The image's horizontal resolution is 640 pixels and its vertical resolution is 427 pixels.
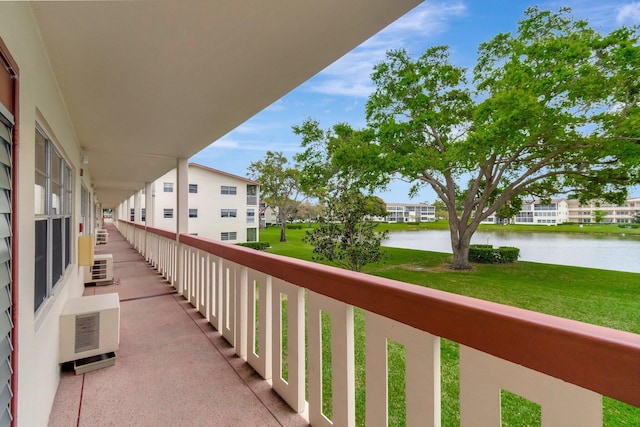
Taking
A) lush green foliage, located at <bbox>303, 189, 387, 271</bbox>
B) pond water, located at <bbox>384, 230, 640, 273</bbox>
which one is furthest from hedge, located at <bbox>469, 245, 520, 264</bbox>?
lush green foliage, located at <bbox>303, 189, 387, 271</bbox>

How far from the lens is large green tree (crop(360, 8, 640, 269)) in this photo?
29.8 ft

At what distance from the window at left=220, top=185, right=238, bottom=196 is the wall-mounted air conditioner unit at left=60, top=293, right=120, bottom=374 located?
2276 cm

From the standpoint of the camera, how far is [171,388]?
2074mm

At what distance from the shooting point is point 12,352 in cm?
109

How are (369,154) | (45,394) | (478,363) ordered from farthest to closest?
(369,154)
(45,394)
(478,363)

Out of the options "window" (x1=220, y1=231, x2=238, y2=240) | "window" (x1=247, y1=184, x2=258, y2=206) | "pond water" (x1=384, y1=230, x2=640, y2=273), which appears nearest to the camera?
"pond water" (x1=384, y1=230, x2=640, y2=273)

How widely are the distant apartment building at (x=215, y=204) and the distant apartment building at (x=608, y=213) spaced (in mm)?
20627

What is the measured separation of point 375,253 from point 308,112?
11.8 m

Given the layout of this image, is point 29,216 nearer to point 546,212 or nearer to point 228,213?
point 546,212

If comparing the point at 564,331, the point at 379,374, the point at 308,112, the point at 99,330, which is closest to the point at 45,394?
the point at 99,330

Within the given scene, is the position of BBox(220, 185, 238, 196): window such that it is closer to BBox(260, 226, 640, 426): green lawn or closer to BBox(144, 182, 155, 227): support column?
BBox(260, 226, 640, 426): green lawn

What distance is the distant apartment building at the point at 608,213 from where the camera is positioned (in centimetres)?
541

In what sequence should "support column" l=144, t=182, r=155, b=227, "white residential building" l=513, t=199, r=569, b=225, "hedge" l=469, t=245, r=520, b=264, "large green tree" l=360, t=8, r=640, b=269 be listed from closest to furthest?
"support column" l=144, t=182, r=155, b=227
"white residential building" l=513, t=199, r=569, b=225
"large green tree" l=360, t=8, r=640, b=269
"hedge" l=469, t=245, r=520, b=264

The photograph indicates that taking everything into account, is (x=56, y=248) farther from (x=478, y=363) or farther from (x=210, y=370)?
(x=478, y=363)
